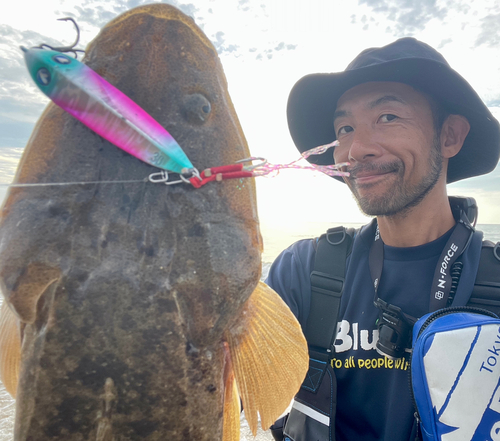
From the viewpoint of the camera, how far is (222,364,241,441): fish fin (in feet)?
4.37

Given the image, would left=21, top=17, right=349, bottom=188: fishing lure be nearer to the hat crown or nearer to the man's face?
the man's face

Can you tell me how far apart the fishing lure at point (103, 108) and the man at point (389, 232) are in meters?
1.92

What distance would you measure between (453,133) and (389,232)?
1.14 metres

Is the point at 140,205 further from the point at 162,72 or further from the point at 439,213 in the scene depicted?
the point at 439,213

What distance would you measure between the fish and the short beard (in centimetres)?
175

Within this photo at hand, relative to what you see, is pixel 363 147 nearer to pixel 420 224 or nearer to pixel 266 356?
pixel 420 224

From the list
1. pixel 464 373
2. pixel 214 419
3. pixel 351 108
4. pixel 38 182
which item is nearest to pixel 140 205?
pixel 38 182

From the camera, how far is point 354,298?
2.66 meters

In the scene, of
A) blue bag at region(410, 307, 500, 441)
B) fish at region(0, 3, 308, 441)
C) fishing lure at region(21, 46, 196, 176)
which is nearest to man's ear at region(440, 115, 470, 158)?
blue bag at region(410, 307, 500, 441)

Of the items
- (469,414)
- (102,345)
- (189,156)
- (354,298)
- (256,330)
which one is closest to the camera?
(102,345)

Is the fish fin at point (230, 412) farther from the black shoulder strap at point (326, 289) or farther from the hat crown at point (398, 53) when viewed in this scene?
the hat crown at point (398, 53)

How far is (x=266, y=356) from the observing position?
1.31 m

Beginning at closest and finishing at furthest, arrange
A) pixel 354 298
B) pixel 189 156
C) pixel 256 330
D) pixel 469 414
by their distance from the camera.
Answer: pixel 189 156 < pixel 256 330 < pixel 469 414 < pixel 354 298

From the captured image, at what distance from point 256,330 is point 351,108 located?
2270 mm
